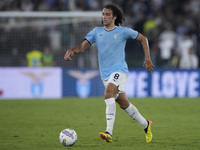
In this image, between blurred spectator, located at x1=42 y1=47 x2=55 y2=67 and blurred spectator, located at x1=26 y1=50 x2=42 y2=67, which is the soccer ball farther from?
blurred spectator, located at x1=26 y1=50 x2=42 y2=67

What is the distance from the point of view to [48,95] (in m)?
17.7

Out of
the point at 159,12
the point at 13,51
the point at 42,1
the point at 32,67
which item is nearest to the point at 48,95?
the point at 32,67

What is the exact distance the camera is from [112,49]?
25.9ft

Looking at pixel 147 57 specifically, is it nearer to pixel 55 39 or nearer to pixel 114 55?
pixel 114 55

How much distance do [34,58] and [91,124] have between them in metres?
8.88

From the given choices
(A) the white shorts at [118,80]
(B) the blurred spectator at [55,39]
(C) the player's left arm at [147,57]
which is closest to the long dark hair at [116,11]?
(C) the player's left arm at [147,57]

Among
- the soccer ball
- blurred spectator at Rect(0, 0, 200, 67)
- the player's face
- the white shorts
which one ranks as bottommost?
the soccer ball

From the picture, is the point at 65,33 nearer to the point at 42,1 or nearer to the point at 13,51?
the point at 13,51

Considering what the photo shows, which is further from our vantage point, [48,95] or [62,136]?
[48,95]

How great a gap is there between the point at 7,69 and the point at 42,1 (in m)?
6.23

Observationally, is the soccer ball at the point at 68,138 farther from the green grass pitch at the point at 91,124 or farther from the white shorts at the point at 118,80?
the white shorts at the point at 118,80

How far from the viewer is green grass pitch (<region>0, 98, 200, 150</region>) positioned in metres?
7.66

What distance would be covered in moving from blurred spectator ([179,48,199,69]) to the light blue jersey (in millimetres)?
11497

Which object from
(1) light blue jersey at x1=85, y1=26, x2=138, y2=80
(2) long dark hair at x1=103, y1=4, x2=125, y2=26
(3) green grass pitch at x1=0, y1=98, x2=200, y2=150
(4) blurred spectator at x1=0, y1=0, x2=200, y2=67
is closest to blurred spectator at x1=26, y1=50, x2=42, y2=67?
(4) blurred spectator at x1=0, y1=0, x2=200, y2=67
